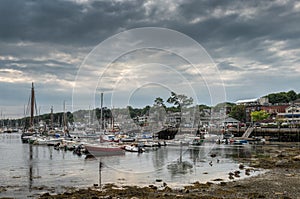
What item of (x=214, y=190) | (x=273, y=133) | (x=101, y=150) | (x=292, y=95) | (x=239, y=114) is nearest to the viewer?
(x=214, y=190)

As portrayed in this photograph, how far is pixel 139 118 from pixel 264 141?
4120cm

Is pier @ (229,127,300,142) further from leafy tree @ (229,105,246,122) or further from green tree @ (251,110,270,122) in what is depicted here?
leafy tree @ (229,105,246,122)

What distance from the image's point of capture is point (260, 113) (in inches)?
4564

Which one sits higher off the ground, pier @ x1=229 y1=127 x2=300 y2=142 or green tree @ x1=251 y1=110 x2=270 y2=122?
green tree @ x1=251 y1=110 x2=270 y2=122

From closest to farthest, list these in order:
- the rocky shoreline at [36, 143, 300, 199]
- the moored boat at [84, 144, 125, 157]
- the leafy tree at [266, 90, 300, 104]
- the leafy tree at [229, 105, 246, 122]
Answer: the rocky shoreline at [36, 143, 300, 199], the moored boat at [84, 144, 125, 157], the leafy tree at [229, 105, 246, 122], the leafy tree at [266, 90, 300, 104]

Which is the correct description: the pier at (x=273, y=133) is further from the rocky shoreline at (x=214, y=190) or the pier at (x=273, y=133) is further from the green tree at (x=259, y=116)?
the rocky shoreline at (x=214, y=190)

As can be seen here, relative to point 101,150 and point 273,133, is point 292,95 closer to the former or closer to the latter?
point 273,133

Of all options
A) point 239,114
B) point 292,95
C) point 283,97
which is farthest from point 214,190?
point 292,95

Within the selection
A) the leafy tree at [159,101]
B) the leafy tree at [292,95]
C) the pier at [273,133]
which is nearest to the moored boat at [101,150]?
the leafy tree at [159,101]

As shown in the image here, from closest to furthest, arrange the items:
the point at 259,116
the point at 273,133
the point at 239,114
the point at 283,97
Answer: the point at 273,133, the point at 259,116, the point at 239,114, the point at 283,97

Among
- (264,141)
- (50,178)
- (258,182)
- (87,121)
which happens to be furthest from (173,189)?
(264,141)

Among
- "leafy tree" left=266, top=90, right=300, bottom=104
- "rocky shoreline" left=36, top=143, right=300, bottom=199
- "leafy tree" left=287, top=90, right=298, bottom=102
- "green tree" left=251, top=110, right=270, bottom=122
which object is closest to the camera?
"rocky shoreline" left=36, top=143, right=300, bottom=199

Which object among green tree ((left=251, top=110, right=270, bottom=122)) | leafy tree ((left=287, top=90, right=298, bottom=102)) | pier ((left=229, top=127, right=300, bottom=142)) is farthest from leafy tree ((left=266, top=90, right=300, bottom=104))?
pier ((left=229, top=127, right=300, bottom=142))

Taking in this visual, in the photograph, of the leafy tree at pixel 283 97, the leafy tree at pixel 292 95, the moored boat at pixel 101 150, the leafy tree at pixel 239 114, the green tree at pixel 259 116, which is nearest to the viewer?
the moored boat at pixel 101 150
